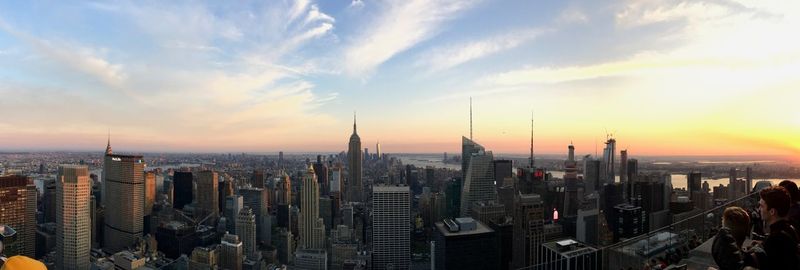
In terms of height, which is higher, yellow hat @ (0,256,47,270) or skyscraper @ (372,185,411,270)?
yellow hat @ (0,256,47,270)

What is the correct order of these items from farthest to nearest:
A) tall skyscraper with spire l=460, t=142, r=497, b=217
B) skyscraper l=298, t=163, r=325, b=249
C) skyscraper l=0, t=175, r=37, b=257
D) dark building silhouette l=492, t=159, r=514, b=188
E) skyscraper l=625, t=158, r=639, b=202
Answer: dark building silhouette l=492, t=159, r=514, b=188
tall skyscraper with spire l=460, t=142, r=497, b=217
skyscraper l=625, t=158, r=639, b=202
skyscraper l=298, t=163, r=325, b=249
skyscraper l=0, t=175, r=37, b=257

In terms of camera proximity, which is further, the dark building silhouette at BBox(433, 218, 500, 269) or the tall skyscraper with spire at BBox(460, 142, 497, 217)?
the tall skyscraper with spire at BBox(460, 142, 497, 217)

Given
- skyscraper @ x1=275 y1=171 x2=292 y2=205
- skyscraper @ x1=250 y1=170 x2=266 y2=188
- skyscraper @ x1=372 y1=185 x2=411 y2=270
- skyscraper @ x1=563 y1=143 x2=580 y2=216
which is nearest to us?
skyscraper @ x1=372 y1=185 x2=411 y2=270

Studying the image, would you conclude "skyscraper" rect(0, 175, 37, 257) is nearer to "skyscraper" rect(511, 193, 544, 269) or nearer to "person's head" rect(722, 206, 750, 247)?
"skyscraper" rect(511, 193, 544, 269)

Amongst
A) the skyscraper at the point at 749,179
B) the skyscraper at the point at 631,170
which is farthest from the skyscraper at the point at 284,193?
the skyscraper at the point at 749,179

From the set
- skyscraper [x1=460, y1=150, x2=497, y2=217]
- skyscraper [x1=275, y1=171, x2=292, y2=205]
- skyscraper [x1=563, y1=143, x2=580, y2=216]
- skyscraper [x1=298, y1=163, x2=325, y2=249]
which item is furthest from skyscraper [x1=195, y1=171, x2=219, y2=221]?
skyscraper [x1=563, y1=143, x2=580, y2=216]

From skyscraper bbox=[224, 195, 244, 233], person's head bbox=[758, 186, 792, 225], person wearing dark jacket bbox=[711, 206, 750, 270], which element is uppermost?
person's head bbox=[758, 186, 792, 225]

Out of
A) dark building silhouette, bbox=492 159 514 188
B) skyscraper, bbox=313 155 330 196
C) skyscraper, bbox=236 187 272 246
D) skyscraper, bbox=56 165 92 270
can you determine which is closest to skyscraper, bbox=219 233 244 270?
skyscraper, bbox=236 187 272 246
